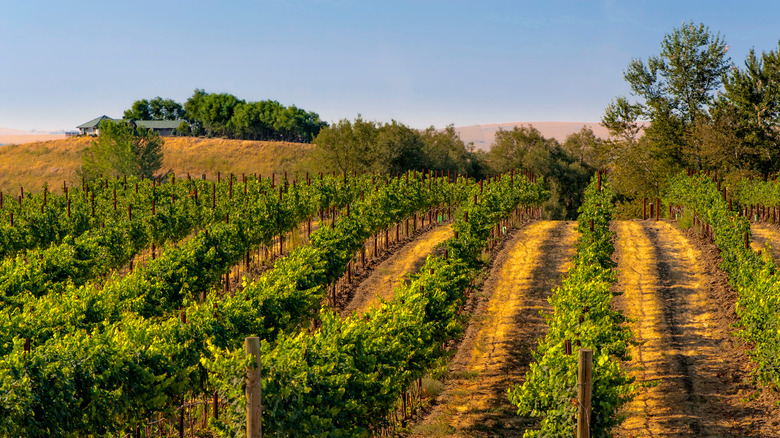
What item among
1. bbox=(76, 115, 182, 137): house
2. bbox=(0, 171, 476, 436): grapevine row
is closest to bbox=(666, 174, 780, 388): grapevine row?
bbox=(0, 171, 476, 436): grapevine row

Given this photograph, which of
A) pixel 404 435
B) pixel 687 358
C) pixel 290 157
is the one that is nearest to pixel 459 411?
pixel 404 435

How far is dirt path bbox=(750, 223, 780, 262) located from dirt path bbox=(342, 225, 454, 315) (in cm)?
1468

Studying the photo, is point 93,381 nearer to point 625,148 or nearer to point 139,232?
point 139,232

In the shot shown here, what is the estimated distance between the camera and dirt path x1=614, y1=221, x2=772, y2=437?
14.9 m

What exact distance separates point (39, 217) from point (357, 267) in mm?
14364

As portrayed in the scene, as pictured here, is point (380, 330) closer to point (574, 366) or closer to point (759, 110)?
point (574, 366)

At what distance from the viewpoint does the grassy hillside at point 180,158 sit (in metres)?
95.9

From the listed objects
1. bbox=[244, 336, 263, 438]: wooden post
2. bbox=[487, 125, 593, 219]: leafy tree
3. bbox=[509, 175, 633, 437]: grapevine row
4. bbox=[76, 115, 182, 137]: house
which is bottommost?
bbox=[509, 175, 633, 437]: grapevine row

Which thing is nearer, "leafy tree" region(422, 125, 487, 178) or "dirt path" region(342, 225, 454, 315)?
"dirt path" region(342, 225, 454, 315)

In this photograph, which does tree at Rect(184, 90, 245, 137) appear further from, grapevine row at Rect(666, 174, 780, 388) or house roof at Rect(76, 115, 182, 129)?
grapevine row at Rect(666, 174, 780, 388)

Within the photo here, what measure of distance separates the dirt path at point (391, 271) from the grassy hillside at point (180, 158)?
59.5 metres

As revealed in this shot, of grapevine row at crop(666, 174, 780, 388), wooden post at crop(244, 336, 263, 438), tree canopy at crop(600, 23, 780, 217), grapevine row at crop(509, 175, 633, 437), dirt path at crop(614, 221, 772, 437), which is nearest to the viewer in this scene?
wooden post at crop(244, 336, 263, 438)

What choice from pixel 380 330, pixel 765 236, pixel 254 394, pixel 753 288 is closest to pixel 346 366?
pixel 380 330

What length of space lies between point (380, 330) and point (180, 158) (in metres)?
97.4
